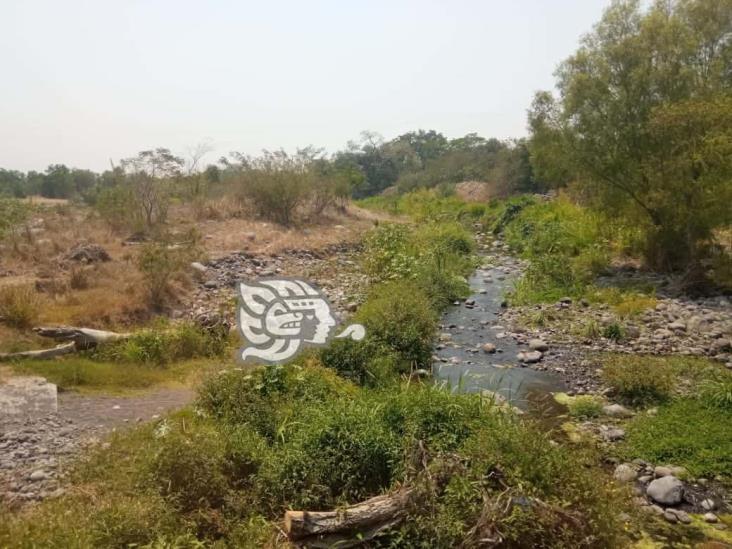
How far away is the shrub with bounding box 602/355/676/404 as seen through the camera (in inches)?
256

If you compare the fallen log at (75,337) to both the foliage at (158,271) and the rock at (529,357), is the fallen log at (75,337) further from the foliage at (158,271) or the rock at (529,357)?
the rock at (529,357)

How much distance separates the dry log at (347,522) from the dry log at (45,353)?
4863mm

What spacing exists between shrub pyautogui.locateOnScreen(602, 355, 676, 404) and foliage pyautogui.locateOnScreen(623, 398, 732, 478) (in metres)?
0.31

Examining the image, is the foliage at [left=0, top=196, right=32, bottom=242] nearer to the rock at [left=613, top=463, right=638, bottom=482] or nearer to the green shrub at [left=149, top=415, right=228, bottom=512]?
the green shrub at [left=149, top=415, right=228, bottom=512]

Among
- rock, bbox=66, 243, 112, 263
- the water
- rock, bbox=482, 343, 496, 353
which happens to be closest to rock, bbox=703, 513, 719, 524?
the water

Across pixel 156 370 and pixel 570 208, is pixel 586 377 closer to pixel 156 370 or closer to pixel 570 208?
pixel 156 370

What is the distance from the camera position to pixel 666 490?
4.74 metres

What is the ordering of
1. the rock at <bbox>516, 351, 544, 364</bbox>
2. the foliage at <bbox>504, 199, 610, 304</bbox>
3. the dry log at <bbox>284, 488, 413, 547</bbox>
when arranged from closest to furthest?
the dry log at <bbox>284, 488, 413, 547</bbox>
the rock at <bbox>516, 351, 544, 364</bbox>
the foliage at <bbox>504, 199, 610, 304</bbox>

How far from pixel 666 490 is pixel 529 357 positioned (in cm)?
353

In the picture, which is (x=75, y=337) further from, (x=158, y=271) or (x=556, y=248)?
(x=556, y=248)

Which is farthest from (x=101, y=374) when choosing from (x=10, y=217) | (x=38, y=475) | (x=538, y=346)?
(x=10, y=217)

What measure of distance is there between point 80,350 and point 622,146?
11.0m

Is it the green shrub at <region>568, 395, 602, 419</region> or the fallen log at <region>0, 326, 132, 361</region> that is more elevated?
the fallen log at <region>0, 326, 132, 361</region>

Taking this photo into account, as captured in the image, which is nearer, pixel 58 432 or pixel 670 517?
pixel 670 517
